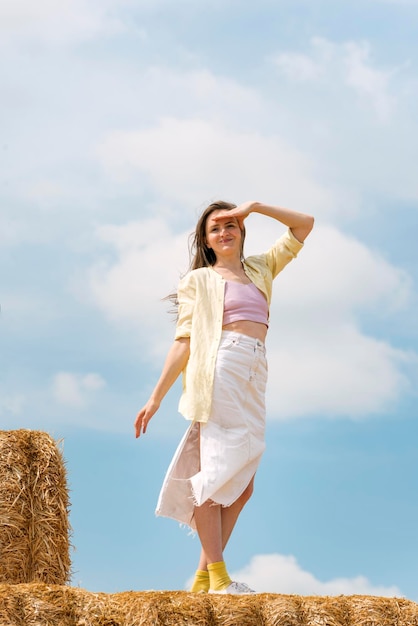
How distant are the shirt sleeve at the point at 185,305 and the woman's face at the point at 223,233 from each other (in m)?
0.22

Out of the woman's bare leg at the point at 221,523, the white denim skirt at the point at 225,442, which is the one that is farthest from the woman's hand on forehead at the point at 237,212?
the woman's bare leg at the point at 221,523

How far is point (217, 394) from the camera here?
464 centimetres

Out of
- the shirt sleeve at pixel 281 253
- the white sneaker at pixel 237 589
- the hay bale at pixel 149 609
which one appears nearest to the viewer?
the hay bale at pixel 149 609

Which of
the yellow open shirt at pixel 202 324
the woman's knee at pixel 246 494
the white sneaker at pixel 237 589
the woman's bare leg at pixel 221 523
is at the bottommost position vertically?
the white sneaker at pixel 237 589

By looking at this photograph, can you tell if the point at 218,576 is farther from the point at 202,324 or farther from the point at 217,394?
the point at 202,324

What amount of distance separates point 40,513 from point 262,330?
1.77 metres

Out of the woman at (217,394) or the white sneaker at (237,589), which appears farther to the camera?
the woman at (217,394)

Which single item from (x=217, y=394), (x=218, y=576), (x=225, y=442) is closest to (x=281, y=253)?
(x=217, y=394)

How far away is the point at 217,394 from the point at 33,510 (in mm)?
1586

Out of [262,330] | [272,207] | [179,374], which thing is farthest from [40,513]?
[272,207]

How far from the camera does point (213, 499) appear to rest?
459 cm

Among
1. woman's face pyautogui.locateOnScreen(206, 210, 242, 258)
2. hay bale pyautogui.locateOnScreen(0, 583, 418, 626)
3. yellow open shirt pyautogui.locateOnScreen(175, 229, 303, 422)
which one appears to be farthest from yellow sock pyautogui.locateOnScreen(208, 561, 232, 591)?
woman's face pyautogui.locateOnScreen(206, 210, 242, 258)

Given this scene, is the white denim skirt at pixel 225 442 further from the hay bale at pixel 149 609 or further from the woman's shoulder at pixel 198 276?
the hay bale at pixel 149 609

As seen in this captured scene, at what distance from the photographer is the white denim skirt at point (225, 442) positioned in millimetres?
4586
